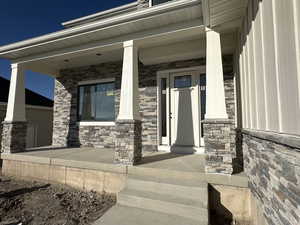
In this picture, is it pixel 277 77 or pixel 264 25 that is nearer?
pixel 277 77

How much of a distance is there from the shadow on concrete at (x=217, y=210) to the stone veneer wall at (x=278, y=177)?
2.04ft

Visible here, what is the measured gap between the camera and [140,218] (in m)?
2.27

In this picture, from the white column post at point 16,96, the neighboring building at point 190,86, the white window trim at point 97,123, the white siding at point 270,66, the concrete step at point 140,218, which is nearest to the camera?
the neighboring building at point 190,86

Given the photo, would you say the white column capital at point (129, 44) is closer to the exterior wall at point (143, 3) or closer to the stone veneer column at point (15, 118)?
the exterior wall at point (143, 3)

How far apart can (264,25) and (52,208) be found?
4.25 metres

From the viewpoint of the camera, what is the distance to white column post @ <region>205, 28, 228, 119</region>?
2896 mm

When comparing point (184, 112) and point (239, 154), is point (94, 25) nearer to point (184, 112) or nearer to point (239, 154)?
point (184, 112)

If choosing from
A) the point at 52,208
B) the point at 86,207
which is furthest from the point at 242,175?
the point at 52,208

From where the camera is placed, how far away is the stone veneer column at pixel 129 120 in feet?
11.2

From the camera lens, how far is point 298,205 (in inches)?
48.3

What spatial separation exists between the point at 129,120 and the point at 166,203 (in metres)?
1.70

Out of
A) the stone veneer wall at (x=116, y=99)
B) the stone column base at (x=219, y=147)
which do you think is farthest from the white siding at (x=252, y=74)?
the stone veneer wall at (x=116, y=99)

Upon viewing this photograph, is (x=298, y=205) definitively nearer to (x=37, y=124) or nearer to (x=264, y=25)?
(x=264, y=25)

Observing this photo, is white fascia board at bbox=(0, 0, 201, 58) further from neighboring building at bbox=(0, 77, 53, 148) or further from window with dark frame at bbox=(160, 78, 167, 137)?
neighboring building at bbox=(0, 77, 53, 148)
